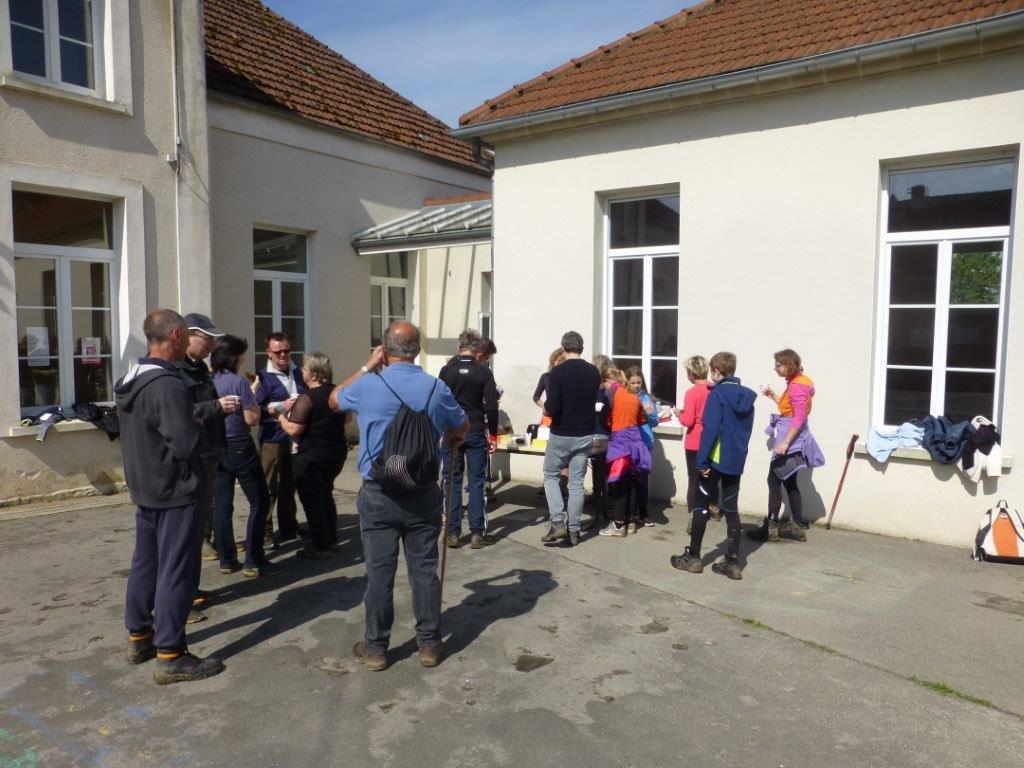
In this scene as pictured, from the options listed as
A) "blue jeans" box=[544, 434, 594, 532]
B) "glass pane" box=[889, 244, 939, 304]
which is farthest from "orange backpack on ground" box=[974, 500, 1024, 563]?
"blue jeans" box=[544, 434, 594, 532]

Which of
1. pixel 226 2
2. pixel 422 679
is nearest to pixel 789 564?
pixel 422 679

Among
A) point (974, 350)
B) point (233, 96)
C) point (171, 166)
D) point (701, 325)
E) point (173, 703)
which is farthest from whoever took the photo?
point (233, 96)

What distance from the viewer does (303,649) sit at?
4.28 metres

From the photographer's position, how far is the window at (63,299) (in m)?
7.57

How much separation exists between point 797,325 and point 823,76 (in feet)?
6.99

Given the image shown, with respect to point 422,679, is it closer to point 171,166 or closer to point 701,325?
point 701,325

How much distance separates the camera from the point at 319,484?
5.73m

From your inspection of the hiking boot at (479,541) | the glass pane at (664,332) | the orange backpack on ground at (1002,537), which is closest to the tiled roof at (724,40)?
the glass pane at (664,332)

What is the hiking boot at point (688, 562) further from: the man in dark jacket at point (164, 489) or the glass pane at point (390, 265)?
the glass pane at point (390, 265)

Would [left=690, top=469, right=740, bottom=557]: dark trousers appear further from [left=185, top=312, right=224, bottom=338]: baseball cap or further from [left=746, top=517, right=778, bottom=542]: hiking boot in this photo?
[left=185, top=312, right=224, bottom=338]: baseball cap

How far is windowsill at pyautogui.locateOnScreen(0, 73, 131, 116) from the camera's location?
7.04 m

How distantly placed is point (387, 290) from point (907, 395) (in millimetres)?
7690

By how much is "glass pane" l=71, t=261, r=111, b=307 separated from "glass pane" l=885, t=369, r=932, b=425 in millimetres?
7826

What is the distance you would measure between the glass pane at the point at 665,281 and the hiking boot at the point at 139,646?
5628 mm
